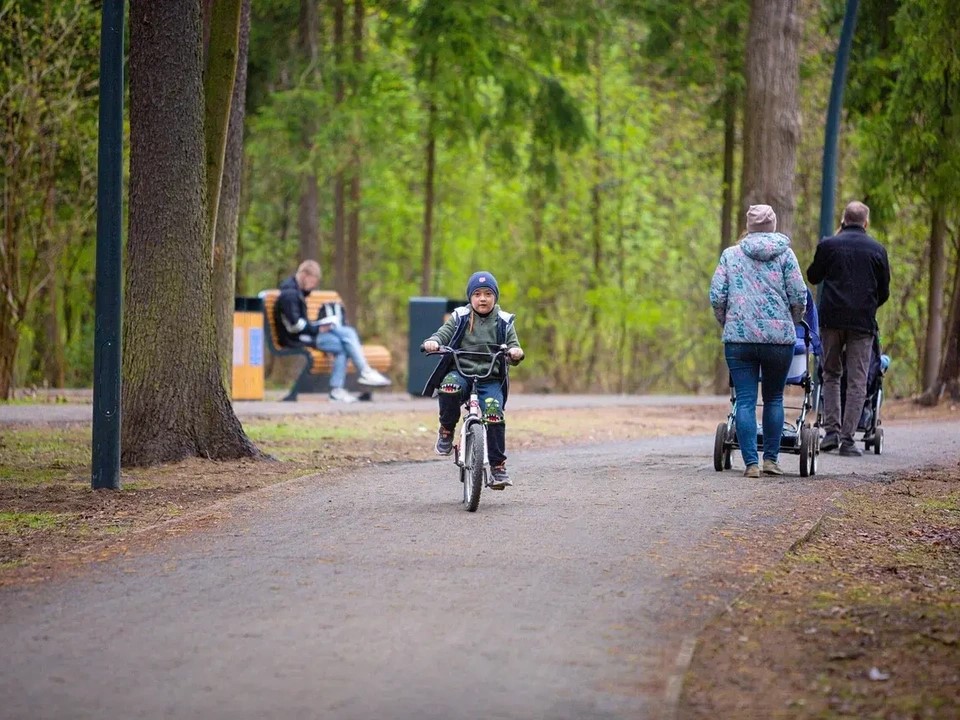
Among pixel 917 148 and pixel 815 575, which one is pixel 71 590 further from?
pixel 917 148

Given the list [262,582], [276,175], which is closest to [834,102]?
[262,582]

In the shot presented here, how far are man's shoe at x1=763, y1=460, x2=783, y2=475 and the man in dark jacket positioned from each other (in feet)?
7.06

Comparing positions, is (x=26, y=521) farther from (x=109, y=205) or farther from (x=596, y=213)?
(x=596, y=213)

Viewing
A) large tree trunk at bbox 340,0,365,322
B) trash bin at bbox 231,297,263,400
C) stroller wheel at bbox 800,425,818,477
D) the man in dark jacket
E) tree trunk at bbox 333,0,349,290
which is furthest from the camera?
tree trunk at bbox 333,0,349,290

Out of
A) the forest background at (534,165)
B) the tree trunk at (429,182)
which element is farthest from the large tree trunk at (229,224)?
the tree trunk at (429,182)

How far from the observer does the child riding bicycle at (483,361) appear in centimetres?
1045

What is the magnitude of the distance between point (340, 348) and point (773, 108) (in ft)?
23.1

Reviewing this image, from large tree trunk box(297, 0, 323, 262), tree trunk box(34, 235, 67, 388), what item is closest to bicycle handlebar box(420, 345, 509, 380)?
large tree trunk box(297, 0, 323, 262)

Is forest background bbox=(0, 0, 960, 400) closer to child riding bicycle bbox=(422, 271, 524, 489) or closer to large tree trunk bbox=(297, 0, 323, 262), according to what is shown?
large tree trunk bbox=(297, 0, 323, 262)

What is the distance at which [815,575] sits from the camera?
26.5 feet

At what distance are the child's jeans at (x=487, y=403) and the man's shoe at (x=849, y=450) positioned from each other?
5.37m

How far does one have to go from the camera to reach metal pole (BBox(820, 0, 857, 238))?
20266 millimetres

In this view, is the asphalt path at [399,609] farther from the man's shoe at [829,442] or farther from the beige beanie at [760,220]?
the man's shoe at [829,442]

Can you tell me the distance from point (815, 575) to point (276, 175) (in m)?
28.7
